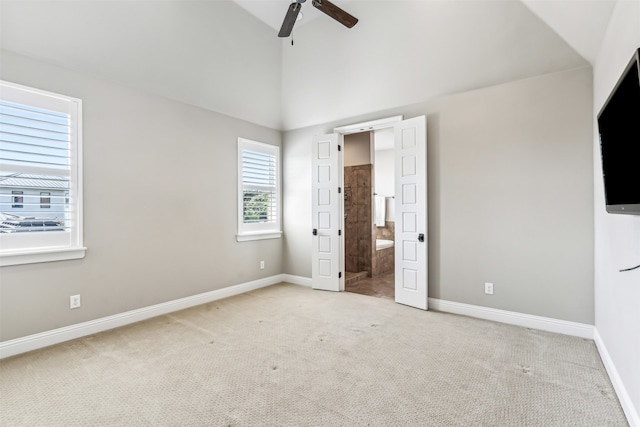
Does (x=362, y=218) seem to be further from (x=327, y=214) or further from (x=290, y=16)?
(x=290, y=16)

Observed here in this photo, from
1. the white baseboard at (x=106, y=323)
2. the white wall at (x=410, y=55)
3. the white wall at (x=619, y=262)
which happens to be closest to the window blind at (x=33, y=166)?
the white baseboard at (x=106, y=323)

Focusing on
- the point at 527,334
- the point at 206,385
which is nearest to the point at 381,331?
the point at 527,334

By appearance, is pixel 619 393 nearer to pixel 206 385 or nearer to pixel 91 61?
pixel 206 385

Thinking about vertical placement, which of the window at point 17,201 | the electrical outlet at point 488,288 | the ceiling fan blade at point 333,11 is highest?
the ceiling fan blade at point 333,11

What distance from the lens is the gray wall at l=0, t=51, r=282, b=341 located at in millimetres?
2771

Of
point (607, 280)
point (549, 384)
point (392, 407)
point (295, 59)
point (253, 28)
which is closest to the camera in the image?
point (392, 407)

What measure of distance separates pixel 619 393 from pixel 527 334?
1.03m

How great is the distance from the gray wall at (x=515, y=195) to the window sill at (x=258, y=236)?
2496 mm

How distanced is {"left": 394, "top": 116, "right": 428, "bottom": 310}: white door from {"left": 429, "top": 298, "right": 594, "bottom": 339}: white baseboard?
272mm

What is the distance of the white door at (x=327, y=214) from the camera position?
466 centimetres

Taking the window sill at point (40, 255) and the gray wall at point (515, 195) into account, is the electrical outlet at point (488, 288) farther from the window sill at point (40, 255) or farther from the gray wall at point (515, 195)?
the window sill at point (40, 255)

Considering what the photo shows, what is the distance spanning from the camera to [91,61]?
2967 mm

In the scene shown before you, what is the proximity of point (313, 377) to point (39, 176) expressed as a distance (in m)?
2.97

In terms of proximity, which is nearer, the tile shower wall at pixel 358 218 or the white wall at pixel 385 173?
the tile shower wall at pixel 358 218
